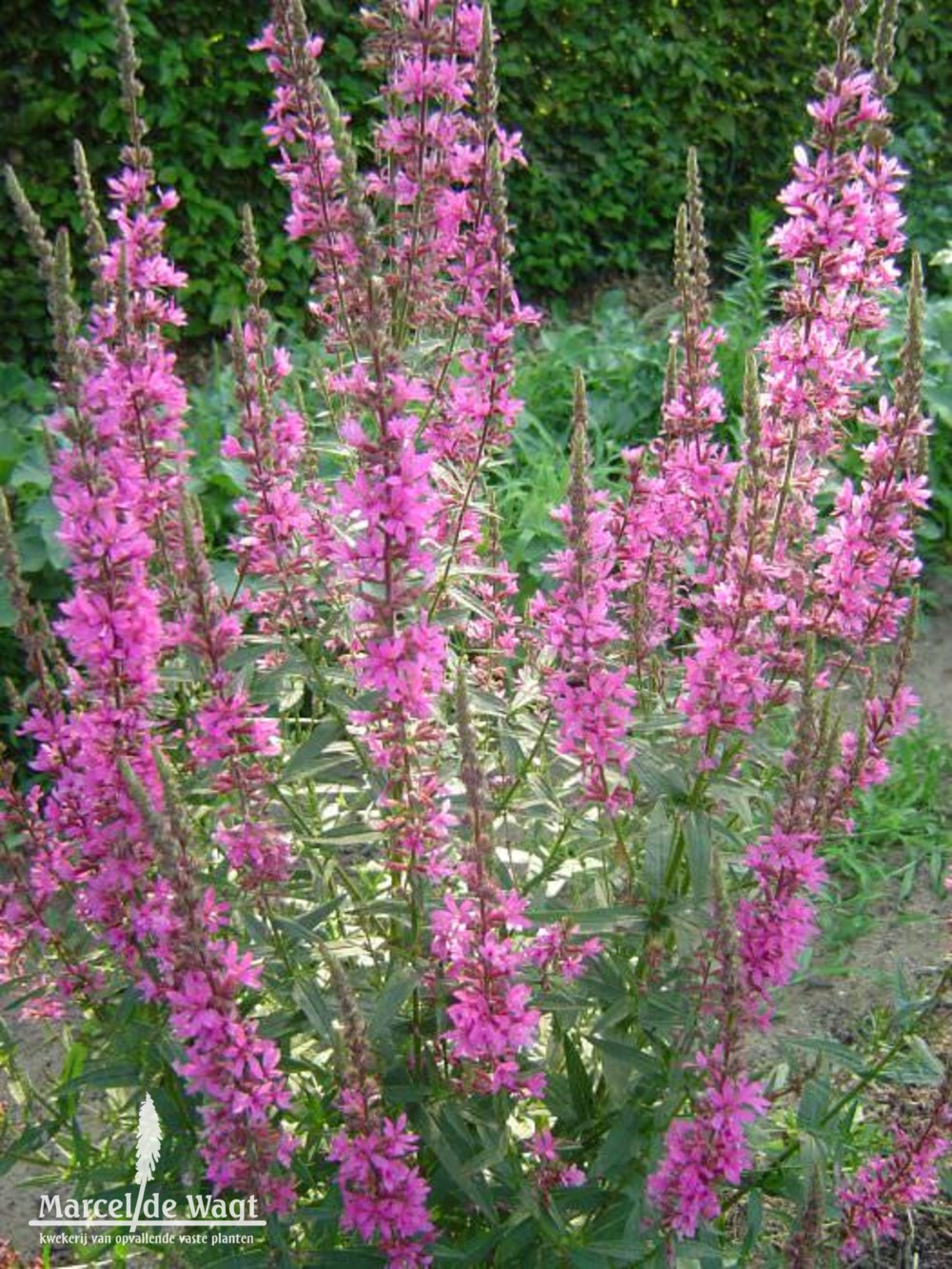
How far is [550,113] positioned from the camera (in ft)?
29.7

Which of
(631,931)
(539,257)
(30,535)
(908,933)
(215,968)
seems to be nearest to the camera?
(215,968)

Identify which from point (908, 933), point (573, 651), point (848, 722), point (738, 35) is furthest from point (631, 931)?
point (738, 35)

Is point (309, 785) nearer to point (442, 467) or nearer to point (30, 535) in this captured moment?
point (442, 467)

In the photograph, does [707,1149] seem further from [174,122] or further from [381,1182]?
[174,122]

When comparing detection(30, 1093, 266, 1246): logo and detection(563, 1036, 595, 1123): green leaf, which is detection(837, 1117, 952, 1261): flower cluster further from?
detection(30, 1093, 266, 1246): logo

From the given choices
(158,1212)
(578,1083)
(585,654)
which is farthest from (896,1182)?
(158,1212)

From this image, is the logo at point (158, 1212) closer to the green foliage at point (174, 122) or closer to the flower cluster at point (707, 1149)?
the flower cluster at point (707, 1149)

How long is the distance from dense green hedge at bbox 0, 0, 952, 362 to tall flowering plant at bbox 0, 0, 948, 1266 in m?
4.64

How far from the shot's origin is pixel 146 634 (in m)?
2.30

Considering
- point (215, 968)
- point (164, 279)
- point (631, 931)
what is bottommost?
point (631, 931)

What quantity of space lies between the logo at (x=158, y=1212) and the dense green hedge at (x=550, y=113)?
5.67 metres

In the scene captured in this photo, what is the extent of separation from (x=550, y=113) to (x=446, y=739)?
282 inches

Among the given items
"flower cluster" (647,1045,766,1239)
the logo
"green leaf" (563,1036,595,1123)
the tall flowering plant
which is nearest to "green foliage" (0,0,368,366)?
the tall flowering plant

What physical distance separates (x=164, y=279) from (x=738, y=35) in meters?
8.02
